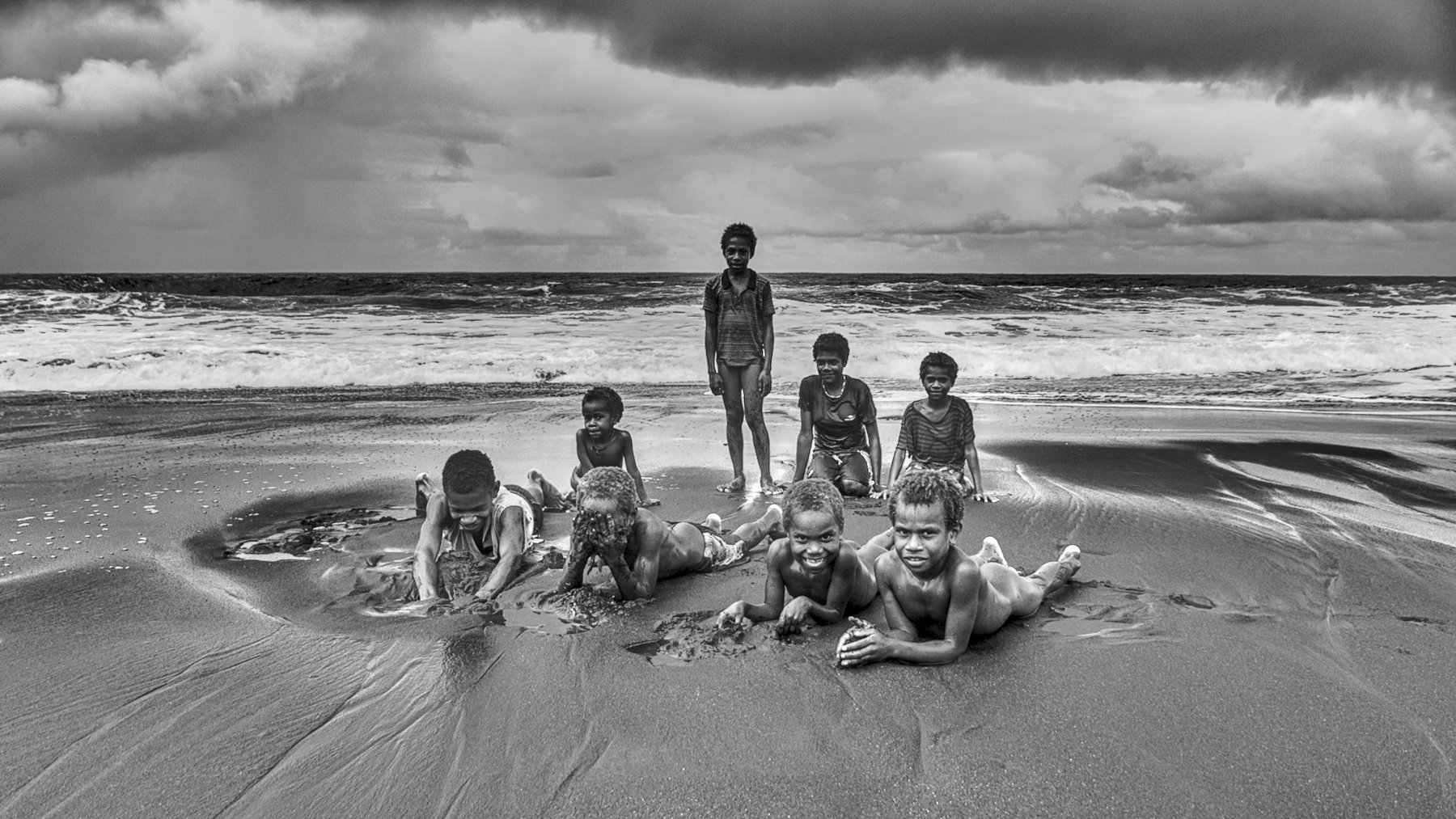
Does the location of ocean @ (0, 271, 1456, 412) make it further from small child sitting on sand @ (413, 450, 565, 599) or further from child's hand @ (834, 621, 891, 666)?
child's hand @ (834, 621, 891, 666)

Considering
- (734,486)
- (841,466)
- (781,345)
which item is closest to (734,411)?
(734,486)

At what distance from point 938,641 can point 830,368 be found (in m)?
3.57

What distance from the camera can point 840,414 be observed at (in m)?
7.13

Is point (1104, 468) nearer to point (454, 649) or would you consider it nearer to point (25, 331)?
point (454, 649)

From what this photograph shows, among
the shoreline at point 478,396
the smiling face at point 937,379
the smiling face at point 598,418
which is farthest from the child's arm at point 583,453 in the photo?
the shoreline at point 478,396

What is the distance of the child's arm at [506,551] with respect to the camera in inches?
178

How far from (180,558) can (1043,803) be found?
15.9ft

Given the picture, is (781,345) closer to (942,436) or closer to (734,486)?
(734,486)

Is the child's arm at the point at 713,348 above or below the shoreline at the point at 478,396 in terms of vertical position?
above

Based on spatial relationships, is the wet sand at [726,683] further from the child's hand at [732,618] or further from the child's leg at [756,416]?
the child's leg at [756,416]

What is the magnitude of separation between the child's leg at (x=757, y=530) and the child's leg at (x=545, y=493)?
5.01 ft

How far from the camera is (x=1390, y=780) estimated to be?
271 centimetres

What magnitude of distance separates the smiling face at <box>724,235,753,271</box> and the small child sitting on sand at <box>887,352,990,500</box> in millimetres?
1703

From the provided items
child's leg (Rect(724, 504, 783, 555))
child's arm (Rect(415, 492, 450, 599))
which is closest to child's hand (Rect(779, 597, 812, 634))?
child's leg (Rect(724, 504, 783, 555))
